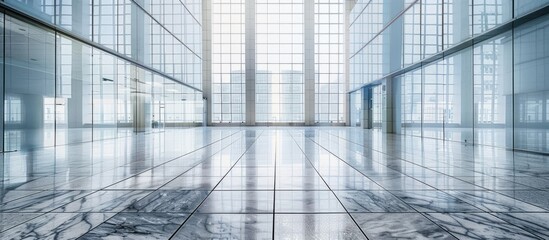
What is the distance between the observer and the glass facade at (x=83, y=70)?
12297 mm

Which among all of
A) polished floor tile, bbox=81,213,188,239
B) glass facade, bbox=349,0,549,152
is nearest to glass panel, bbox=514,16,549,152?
glass facade, bbox=349,0,549,152

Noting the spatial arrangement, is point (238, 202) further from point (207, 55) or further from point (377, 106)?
point (207, 55)

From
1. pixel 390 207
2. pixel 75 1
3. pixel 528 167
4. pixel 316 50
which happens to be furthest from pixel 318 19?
pixel 390 207

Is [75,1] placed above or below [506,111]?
above

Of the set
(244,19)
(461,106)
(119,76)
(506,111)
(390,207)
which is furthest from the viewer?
(244,19)

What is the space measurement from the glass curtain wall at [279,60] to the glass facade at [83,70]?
1775 cm

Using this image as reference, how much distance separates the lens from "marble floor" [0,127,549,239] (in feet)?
10.8

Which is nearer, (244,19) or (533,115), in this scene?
(533,115)

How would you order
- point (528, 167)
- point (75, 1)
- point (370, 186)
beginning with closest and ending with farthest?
point (370, 186), point (528, 167), point (75, 1)

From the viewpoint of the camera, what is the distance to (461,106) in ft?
50.0

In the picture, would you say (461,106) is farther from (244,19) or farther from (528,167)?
(244,19)

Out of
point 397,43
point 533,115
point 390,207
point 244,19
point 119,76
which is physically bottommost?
point 390,207

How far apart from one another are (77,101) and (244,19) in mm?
29931

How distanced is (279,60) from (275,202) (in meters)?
39.7
